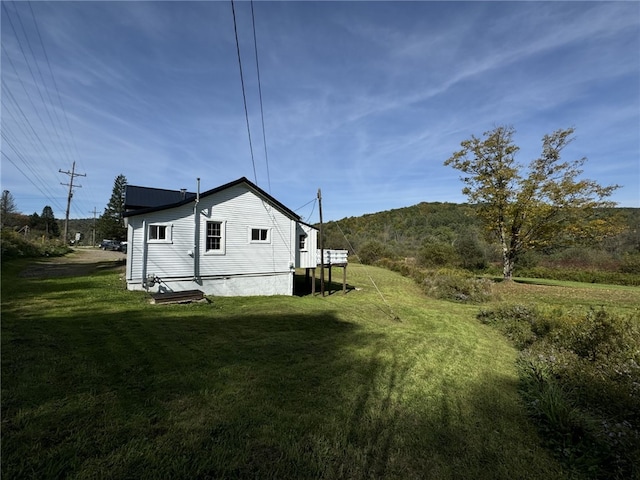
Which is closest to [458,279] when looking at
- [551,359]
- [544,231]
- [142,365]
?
[544,231]

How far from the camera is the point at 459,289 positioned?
20328 millimetres

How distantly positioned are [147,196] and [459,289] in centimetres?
2110

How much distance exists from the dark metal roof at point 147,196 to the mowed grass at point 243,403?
8824 millimetres

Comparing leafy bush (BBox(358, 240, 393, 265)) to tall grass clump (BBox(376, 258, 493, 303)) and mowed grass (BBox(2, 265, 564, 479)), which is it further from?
mowed grass (BBox(2, 265, 564, 479))

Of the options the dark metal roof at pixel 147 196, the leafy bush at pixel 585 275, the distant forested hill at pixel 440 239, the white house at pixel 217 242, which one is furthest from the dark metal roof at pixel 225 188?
the leafy bush at pixel 585 275

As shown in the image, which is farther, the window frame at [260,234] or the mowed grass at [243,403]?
the window frame at [260,234]

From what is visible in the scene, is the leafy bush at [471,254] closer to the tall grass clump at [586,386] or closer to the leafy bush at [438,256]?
the leafy bush at [438,256]

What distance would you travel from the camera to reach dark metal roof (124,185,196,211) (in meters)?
16.7

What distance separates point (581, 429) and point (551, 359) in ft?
12.6

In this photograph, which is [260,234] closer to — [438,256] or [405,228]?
[438,256]

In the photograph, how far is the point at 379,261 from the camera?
44812mm

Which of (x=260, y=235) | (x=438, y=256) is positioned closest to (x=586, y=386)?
(x=260, y=235)

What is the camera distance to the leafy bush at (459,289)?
62.1 feet

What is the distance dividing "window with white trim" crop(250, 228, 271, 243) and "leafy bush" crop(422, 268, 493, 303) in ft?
42.2
